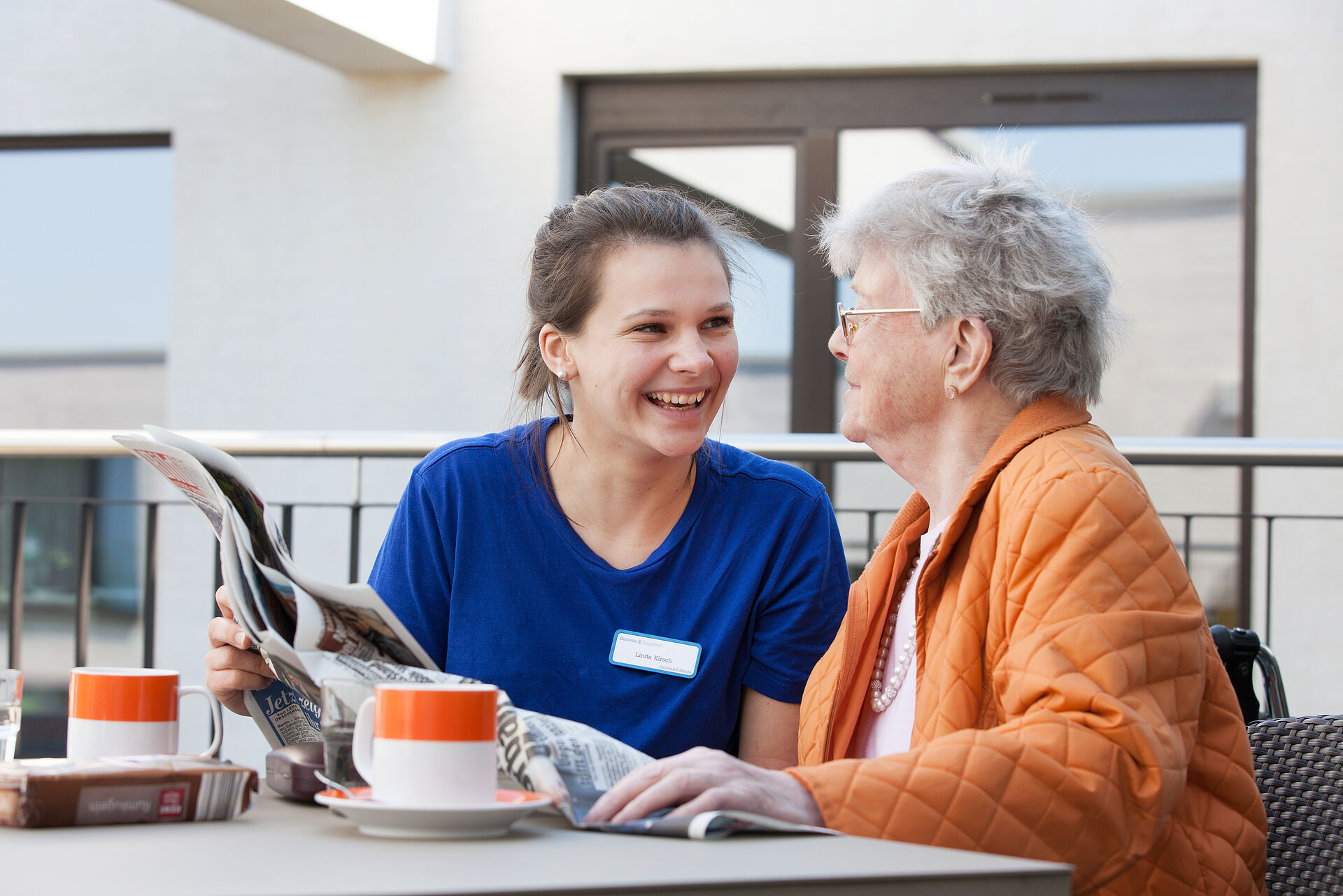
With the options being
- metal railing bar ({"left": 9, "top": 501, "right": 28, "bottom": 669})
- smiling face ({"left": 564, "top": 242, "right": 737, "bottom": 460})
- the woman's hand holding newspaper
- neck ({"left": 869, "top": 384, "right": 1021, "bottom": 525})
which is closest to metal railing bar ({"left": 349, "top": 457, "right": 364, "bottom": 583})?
metal railing bar ({"left": 9, "top": 501, "right": 28, "bottom": 669})

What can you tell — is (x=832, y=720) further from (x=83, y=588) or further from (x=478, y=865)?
(x=83, y=588)

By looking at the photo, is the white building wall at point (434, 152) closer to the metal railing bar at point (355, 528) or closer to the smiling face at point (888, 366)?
the metal railing bar at point (355, 528)

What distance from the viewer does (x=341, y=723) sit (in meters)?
1.06

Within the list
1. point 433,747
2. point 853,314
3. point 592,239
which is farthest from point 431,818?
point 592,239

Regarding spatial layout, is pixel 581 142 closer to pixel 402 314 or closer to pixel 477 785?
pixel 402 314

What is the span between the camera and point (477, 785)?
3.10 ft

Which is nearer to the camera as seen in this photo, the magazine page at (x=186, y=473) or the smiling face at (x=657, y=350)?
the magazine page at (x=186, y=473)

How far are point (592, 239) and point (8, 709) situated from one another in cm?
93

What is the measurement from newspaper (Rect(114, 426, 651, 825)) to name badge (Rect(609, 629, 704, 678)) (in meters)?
0.56

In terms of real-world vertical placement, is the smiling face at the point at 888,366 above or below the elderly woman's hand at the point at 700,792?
above

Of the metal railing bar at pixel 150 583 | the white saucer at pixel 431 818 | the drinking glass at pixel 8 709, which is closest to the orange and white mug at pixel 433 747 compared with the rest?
the white saucer at pixel 431 818

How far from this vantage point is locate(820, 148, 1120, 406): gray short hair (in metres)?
1.44

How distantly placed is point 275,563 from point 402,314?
361cm

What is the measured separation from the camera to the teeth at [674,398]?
1773 millimetres
